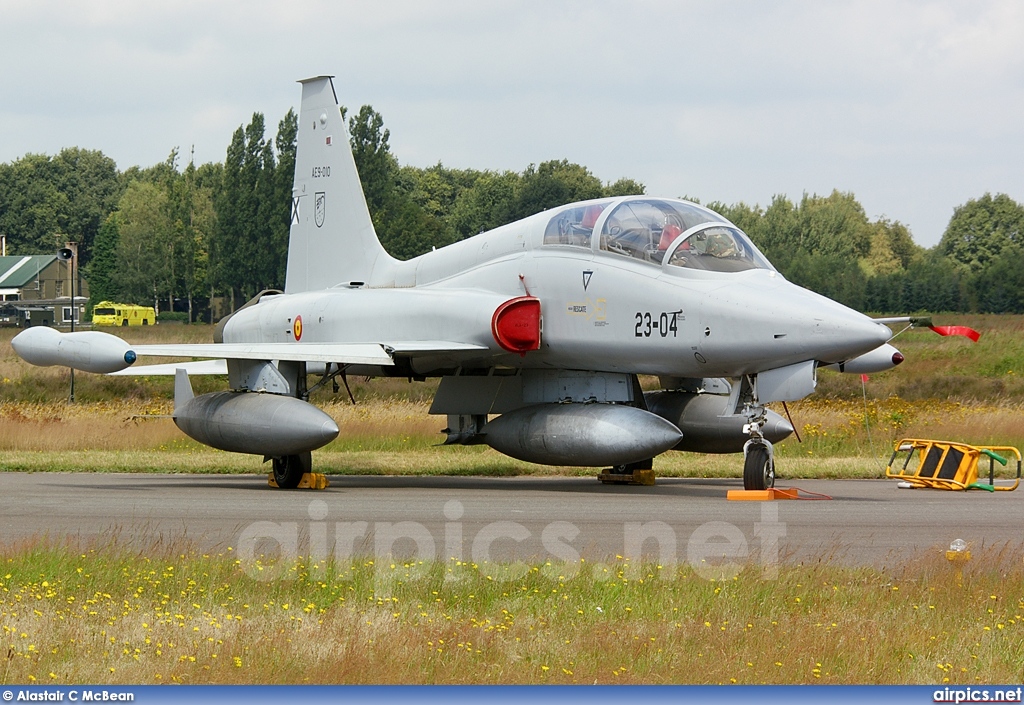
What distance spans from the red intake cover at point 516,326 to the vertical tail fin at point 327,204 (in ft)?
16.4

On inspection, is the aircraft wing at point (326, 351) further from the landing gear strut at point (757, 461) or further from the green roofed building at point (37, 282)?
the green roofed building at point (37, 282)

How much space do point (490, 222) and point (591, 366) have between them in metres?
85.4

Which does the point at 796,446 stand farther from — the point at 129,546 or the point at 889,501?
the point at 129,546

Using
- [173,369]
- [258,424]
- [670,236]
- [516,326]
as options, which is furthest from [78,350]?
[670,236]

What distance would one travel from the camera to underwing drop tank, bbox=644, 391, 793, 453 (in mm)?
16594

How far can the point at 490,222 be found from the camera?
332 feet

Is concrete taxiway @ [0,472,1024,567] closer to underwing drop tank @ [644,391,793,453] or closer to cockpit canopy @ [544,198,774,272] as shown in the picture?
underwing drop tank @ [644,391,793,453]

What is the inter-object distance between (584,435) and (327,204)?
25.8 feet

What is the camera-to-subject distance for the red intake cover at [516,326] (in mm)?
16203

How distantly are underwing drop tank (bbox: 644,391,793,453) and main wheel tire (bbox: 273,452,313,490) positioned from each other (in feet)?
14.2

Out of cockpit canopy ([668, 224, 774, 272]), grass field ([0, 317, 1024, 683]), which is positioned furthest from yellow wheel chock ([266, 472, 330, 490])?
grass field ([0, 317, 1024, 683])

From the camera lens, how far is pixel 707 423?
17.0 metres

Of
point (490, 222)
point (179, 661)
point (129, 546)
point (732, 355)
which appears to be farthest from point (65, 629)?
point (490, 222)

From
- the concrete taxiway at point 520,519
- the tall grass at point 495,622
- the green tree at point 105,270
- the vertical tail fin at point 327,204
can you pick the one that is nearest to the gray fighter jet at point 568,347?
the concrete taxiway at point 520,519
